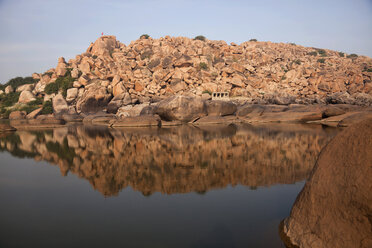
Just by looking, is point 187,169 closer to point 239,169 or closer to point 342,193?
point 239,169

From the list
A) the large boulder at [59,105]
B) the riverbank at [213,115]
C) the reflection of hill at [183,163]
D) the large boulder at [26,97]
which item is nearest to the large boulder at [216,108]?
the riverbank at [213,115]

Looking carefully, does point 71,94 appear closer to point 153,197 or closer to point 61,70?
point 61,70

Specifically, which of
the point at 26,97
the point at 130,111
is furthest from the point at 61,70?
the point at 130,111

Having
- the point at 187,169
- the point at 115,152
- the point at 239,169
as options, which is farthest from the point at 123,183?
the point at 115,152

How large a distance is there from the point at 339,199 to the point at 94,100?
48.0 m

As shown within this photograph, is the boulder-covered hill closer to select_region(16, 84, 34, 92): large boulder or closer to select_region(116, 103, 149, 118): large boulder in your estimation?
select_region(16, 84, 34, 92): large boulder

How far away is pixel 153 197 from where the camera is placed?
7.44 meters

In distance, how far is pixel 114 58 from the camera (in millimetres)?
66562

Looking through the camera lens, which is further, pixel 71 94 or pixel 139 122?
pixel 71 94

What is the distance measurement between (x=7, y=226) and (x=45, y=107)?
53354 mm

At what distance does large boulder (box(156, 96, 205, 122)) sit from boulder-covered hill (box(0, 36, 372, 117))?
1514 cm

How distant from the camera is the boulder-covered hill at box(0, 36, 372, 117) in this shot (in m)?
50.3

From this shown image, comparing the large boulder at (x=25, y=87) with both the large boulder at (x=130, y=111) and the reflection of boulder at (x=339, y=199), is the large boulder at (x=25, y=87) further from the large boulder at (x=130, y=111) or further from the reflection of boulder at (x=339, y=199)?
the reflection of boulder at (x=339, y=199)

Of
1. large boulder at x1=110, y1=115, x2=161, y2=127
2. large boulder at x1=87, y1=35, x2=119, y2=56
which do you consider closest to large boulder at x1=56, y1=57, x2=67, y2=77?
large boulder at x1=87, y1=35, x2=119, y2=56
